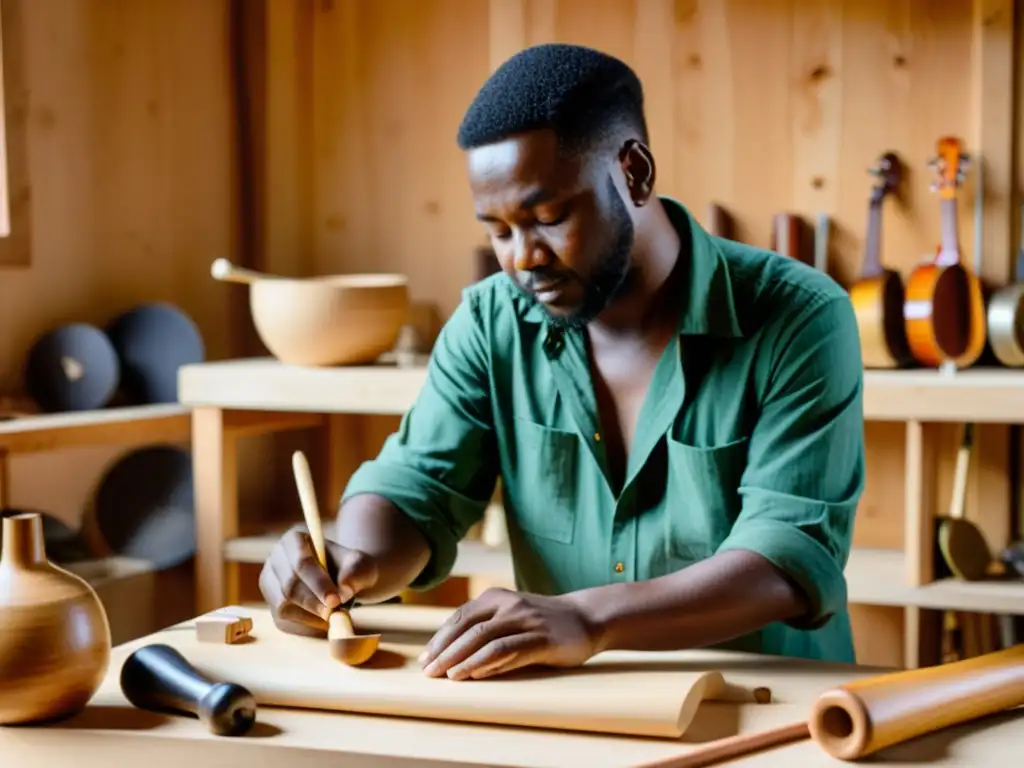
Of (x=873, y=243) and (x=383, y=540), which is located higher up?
(x=873, y=243)

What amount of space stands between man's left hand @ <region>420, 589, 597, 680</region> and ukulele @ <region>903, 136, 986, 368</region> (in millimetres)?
1578

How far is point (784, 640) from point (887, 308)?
1.19m

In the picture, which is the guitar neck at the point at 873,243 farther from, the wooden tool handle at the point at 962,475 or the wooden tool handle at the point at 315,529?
the wooden tool handle at the point at 315,529

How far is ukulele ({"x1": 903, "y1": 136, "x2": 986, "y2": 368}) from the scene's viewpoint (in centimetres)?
253

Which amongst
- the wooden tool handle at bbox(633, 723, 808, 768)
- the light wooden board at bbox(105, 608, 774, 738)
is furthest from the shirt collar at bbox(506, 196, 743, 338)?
the wooden tool handle at bbox(633, 723, 808, 768)

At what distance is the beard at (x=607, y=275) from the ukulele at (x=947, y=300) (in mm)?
1253

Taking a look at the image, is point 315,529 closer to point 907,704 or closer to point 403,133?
point 907,704

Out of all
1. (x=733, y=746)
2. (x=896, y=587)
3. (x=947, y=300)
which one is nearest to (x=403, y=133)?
(x=947, y=300)

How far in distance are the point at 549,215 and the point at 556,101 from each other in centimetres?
13

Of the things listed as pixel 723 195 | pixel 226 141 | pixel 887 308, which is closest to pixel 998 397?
pixel 887 308

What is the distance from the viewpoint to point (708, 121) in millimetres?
2863

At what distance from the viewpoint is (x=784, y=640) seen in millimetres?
1574

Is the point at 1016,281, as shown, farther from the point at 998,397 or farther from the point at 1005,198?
the point at 998,397

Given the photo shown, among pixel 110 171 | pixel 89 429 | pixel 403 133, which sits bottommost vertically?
pixel 89 429
